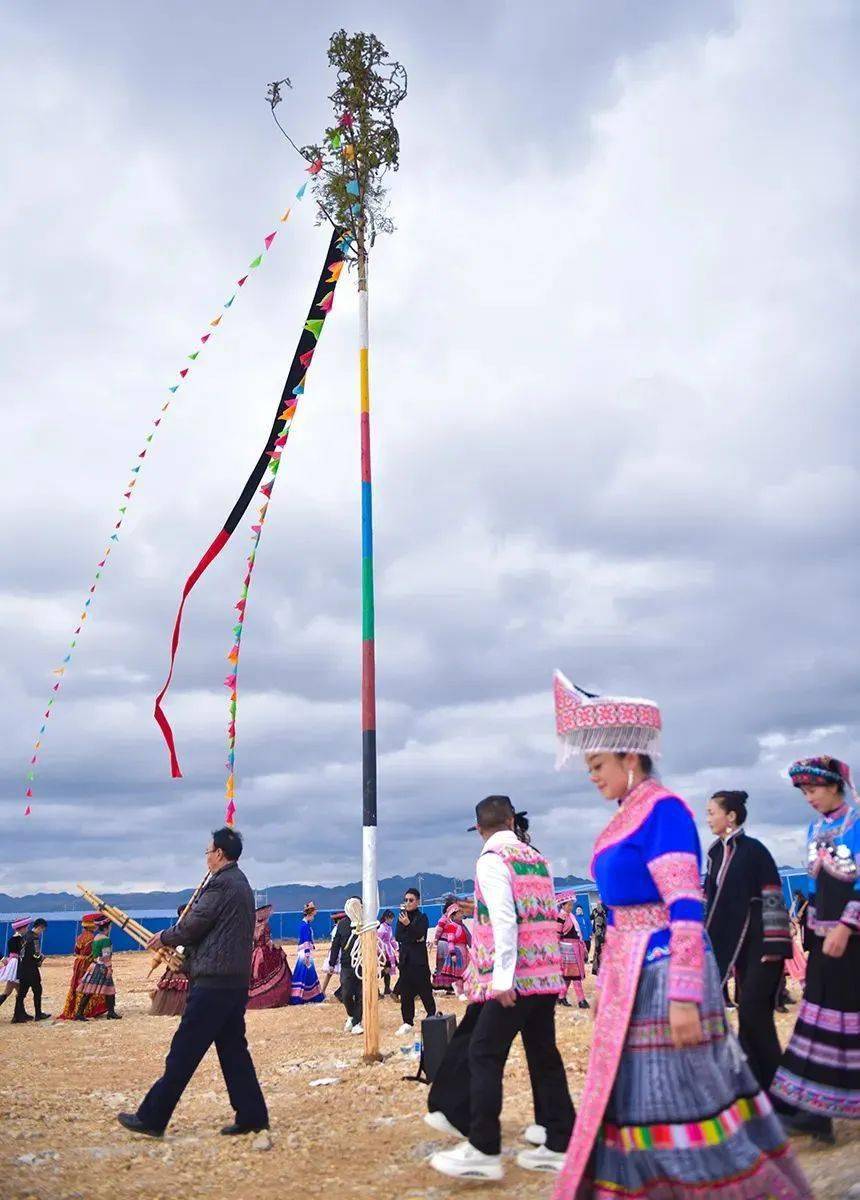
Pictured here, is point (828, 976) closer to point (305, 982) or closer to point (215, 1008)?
point (215, 1008)

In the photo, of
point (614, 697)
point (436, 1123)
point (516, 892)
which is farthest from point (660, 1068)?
point (436, 1123)

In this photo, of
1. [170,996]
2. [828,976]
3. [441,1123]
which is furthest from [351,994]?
[828,976]

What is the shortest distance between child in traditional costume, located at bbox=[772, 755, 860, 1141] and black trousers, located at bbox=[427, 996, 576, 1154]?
1158 mm

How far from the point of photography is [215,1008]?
6254mm

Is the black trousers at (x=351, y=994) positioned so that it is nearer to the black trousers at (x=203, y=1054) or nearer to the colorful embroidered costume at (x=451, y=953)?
the colorful embroidered costume at (x=451, y=953)

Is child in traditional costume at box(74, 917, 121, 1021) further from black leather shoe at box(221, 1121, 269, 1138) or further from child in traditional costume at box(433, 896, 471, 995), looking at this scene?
black leather shoe at box(221, 1121, 269, 1138)

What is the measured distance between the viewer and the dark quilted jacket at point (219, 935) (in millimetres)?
6285

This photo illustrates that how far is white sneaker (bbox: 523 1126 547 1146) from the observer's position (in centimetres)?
526

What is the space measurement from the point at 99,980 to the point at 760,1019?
1564cm

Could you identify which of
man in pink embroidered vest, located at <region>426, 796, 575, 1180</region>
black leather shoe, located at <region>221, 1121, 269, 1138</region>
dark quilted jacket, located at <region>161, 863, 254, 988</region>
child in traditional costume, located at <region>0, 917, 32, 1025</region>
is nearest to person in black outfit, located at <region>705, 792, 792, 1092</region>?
man in pink embroidered vest, located at <region>426, 796, 575, 1180</region>

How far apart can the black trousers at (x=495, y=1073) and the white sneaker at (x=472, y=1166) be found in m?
0.04

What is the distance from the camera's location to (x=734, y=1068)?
11.0ft

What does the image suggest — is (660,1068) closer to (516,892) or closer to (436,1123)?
(516,892)

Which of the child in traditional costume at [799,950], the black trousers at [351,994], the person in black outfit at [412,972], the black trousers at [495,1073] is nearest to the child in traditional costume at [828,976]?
the child in traditional costume at [799,950]
